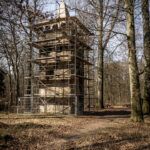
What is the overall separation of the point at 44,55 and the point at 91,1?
9.74 m

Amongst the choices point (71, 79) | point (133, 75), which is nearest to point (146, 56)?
point (133, 75)

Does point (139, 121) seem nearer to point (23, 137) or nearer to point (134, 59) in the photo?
point (134, 59)

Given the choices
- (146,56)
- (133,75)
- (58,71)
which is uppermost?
(146,56)

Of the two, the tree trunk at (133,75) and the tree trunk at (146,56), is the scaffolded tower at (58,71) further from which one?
the tree trunk at (133,75)

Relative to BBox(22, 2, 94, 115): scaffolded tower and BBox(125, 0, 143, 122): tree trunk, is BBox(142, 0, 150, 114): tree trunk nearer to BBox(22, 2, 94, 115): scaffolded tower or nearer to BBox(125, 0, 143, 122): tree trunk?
BBox(125, 0, 143, 122): tree trunk

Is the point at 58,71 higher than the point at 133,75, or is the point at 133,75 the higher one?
the point at 58,71

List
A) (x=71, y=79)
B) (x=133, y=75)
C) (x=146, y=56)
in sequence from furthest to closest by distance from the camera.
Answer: (x=71, y=79) → (x=146, y=56) → (x=133, y=75)

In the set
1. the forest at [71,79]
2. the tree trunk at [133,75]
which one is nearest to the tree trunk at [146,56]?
the forest at [71,79]

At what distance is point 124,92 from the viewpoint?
1764 inches

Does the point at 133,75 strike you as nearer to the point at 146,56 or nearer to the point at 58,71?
the point at 146,56

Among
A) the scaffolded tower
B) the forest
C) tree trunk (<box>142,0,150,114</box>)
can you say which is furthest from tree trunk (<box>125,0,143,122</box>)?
the scaffolded tower

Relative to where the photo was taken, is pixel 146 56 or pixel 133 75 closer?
pixel 133 75

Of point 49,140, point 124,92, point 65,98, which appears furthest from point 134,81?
point 124,92

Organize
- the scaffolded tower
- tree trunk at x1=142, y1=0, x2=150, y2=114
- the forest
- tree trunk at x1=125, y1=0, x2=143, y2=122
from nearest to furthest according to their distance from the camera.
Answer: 1. the forest
2. tree trunk at x1=125, y1=0, x2=143, y2=122
3. tree trunk at x1=142, y1=0, x2=150, y2=114
4. the scaffolded tower
